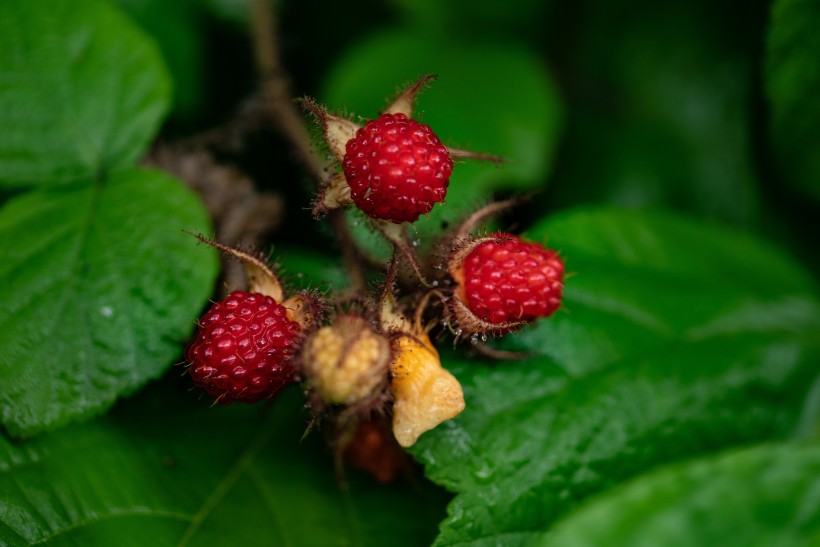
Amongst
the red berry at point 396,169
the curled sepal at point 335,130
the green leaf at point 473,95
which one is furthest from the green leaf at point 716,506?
the green leaf at point 473,95

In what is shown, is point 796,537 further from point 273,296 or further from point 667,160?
point 667,160

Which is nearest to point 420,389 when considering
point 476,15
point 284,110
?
point 284,110

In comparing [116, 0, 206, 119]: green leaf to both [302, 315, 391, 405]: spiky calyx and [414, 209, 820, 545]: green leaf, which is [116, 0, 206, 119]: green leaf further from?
[302, 315, 391, 405]: spiky calyx

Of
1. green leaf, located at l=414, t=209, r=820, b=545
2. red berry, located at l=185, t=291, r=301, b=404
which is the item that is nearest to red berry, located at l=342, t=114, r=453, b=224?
red berry, located at l=185, t=291, r=301, b=404

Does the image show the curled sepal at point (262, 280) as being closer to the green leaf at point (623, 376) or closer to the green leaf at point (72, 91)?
the green leaf at point (623, 376)

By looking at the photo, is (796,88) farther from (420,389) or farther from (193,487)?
(193,487)

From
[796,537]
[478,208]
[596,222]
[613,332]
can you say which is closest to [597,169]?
[596,222]
